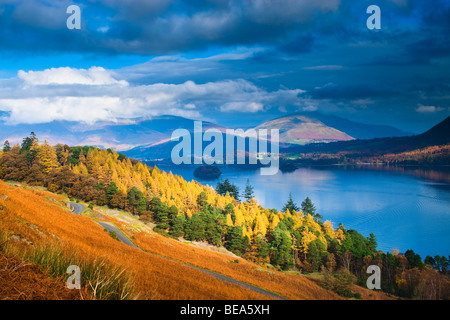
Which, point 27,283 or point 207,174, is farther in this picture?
point 207,174

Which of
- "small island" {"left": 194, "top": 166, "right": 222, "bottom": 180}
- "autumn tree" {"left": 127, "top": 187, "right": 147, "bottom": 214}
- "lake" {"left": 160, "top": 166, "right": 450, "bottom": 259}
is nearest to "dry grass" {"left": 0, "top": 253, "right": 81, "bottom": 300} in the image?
"autumn tree" {"left": 127, "top": 187, "right": 147, "bottom": 214}

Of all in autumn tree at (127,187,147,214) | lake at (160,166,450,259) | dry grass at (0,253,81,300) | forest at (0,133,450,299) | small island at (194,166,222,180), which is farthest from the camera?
small island at (194,166,222,180)

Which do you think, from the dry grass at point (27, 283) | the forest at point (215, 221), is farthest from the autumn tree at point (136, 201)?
the dry grass at point (27, 283)

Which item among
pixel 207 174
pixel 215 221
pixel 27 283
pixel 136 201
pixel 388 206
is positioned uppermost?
pixel 27 283

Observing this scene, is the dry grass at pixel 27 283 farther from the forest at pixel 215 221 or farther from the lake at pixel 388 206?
the lake at pixel 388 206

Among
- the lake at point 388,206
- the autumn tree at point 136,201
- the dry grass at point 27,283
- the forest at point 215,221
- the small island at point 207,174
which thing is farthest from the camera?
the small island at point 207,174

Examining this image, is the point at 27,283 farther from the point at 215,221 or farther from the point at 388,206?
the point at 388,206

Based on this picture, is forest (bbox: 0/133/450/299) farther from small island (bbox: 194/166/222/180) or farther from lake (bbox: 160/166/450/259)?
small island (bbox: 194/166/222/180)

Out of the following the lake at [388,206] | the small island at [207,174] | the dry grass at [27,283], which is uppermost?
the dry grass at [27,283]

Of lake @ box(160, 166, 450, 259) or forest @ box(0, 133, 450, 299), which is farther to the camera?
lake @ box(160, 166, 450, 259)

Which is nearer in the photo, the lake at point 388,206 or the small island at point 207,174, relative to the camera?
the lake at point 388,206

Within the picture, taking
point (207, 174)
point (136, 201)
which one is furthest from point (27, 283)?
point (207, 174)

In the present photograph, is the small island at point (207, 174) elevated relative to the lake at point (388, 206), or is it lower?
elevated
